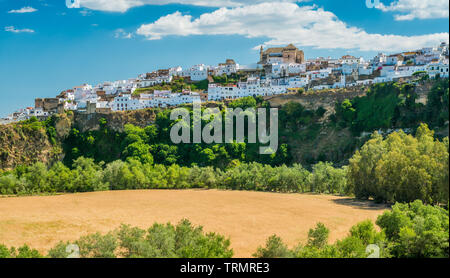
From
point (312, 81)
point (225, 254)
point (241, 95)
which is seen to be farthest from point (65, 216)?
point (312, 81)

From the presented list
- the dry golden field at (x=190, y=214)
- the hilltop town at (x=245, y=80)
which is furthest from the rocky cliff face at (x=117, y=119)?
the dry golden field at (x=190, y=214)

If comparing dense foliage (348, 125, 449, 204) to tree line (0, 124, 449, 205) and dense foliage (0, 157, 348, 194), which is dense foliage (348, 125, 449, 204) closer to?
tree line (0, 124, 449, 205)

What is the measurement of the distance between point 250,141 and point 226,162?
409 cm

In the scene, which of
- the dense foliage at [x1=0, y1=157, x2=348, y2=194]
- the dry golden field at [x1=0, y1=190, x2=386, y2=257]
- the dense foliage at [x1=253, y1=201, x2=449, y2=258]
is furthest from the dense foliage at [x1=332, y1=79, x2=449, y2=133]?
the dense foliage at [x1=253, y1=201, x2=449, y2=258]

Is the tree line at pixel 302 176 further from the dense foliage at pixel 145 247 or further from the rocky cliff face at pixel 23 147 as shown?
the dense foliage at pixel 145 247

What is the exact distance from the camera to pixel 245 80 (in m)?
59.0

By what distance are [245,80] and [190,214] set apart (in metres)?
36.6

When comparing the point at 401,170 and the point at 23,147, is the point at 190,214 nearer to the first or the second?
the point at 401,170

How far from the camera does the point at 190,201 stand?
29609 millimetres

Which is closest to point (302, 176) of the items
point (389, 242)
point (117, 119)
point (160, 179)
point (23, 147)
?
point (160, 179)

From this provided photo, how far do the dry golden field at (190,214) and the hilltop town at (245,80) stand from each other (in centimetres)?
2091

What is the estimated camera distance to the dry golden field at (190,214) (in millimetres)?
19969

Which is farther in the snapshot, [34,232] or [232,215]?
[232,215]

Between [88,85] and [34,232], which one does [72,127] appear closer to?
[88,85]
